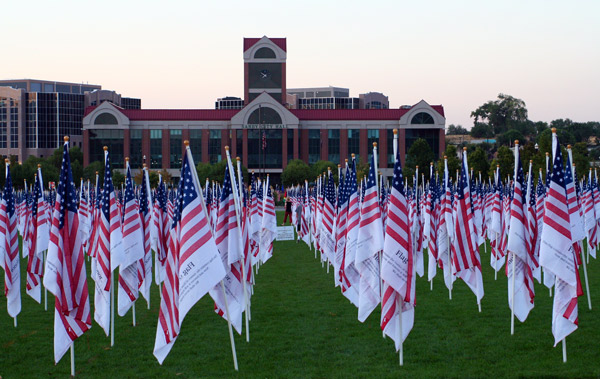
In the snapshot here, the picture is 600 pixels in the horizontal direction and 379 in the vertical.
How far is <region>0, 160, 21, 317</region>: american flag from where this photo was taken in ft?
49.2

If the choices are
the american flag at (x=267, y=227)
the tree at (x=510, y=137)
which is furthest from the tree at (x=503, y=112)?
the american flag at (x=267, y=227)

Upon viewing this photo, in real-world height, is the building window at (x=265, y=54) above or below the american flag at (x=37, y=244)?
above

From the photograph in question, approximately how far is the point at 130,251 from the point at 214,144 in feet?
285

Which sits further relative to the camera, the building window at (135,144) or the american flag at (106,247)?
the building window at (135,144)

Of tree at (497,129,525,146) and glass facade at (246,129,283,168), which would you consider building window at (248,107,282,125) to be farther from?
tree at (497,129,525,146)

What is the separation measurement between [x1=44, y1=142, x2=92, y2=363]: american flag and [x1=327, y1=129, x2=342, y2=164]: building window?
297 feet

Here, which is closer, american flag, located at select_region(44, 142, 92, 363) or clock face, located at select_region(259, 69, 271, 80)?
american flag, located at select_region(44, 142, 92, 363)

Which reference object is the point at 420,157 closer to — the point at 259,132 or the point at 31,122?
the point at 259,132

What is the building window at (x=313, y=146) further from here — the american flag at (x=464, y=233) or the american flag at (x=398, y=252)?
the american flag at (x=398, y=252)

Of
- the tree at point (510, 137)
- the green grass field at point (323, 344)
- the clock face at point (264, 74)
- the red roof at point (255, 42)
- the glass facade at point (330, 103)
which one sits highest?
the red roof at point (255, 42)

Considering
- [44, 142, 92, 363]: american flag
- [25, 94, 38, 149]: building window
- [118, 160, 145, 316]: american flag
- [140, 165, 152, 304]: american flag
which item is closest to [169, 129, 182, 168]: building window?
[25, 94, 38, 149]: building window

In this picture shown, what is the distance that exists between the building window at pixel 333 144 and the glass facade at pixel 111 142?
85.3 feet

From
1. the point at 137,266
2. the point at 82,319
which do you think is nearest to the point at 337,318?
the point at 137,266

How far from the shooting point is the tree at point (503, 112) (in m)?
171
